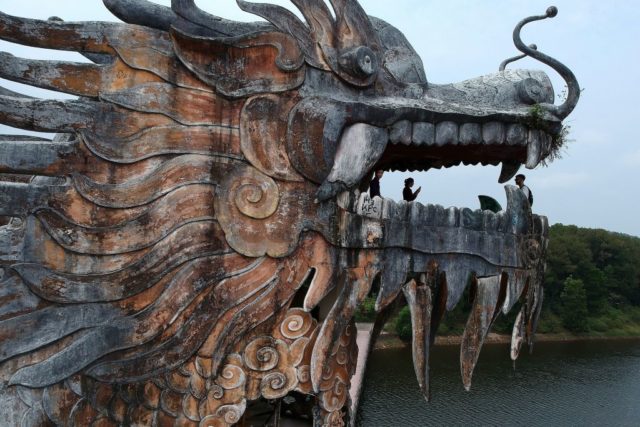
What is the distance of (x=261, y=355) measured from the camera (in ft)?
15.4

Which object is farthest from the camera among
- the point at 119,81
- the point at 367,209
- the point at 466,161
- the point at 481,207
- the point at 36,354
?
the point at 466,161

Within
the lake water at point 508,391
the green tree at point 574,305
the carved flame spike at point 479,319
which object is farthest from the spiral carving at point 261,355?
the green tree at point 574,305

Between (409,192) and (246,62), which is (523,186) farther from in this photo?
(246,62)

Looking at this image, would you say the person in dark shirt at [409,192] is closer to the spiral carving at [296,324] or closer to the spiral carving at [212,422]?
the spiral carving at [296,324]

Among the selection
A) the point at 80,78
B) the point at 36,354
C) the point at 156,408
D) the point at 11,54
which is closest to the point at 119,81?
the point at 80,78

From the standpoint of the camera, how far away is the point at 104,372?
4402 millimetres

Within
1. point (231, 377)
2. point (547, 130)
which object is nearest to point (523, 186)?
point (547, 130)

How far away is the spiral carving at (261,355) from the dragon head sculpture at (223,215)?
0.01 meters

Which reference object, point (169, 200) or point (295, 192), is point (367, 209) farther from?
point (169, 200)

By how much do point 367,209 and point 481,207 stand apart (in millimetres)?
1232

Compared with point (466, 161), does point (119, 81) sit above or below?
above

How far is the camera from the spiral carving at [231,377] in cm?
462

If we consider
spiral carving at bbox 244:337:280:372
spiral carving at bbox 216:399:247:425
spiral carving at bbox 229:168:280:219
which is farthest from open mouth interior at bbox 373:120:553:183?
spiral carving at bbox 216:399:247:425

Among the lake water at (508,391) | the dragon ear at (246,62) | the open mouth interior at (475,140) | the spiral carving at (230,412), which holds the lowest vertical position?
the lake water at (508,391)
